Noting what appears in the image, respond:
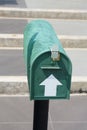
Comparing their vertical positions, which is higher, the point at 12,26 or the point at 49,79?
the point at 12,26

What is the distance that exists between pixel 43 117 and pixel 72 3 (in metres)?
9.15

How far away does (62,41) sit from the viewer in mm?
8516

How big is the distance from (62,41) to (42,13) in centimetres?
220

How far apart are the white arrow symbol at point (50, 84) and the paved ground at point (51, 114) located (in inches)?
83.3

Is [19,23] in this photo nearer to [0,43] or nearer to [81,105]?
[0,43]

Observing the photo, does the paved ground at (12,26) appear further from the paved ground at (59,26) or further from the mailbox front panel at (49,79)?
the mailbox front panel at (49,79)

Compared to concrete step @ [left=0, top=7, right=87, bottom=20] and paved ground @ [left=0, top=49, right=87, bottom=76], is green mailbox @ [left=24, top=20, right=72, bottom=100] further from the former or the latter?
concrete step @ [left=0, top=7, right=87, bottom=20]

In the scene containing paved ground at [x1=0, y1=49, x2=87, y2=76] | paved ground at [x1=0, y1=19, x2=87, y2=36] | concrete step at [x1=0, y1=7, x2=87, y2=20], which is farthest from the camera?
concrete step at [x1=0, y1=7, x2=87, y2=20]

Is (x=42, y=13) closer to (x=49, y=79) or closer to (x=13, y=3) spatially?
(x=13, y=3)

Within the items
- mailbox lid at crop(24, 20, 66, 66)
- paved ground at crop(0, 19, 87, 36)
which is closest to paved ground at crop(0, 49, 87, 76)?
paved ground at crop(0, 19, 87, 36)

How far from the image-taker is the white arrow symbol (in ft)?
10.8

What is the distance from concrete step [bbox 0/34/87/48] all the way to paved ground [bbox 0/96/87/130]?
2386 millimetres

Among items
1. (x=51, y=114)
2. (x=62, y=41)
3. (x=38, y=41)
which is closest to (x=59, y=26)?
(x=62, y=41)

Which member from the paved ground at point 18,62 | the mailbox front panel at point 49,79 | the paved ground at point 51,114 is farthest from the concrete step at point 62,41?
the mailbox front panel at point 49,79
